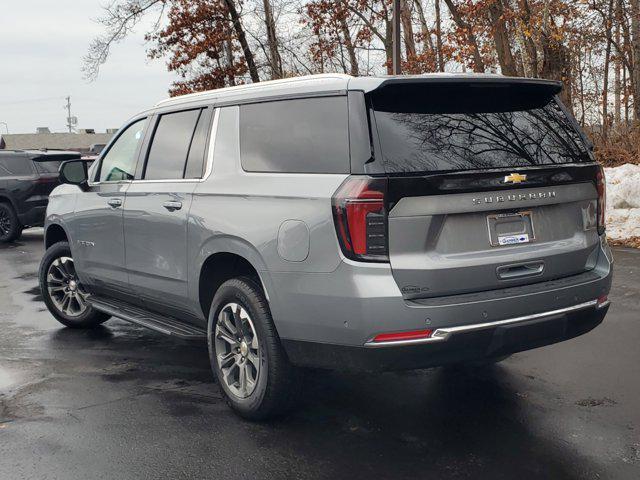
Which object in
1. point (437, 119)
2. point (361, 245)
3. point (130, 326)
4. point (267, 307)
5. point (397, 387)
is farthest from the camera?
point (130, 326)

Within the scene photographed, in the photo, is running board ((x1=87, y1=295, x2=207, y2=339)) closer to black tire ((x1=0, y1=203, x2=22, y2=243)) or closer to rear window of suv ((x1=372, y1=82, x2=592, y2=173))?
rear window of suv ((x1=372, y1=82, x2=592, y2=173))

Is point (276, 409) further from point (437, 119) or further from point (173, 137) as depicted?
point (173, 137)

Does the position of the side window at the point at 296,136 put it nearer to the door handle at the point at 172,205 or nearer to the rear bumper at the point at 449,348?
the door handle at the point at 172,205

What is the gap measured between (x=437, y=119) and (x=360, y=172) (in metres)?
0.53

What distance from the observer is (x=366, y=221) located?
3512 mm

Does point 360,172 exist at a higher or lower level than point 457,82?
lower

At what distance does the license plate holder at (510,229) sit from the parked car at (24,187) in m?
12.3

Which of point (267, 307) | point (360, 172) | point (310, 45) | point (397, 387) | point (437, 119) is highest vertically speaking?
point (310, 45)

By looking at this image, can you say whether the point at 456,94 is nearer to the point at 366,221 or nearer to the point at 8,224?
the point at 366,221

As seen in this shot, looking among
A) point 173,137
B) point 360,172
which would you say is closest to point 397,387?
point 360,172

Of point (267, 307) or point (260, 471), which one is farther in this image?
point (267, 307)

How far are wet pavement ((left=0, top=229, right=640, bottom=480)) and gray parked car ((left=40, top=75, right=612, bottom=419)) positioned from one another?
0.39 m

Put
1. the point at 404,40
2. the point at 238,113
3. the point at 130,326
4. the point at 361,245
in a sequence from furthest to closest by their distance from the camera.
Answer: the point at 404,40
the point at 130,326
the point at 238,113
the point at 361,245

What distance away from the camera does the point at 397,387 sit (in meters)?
4.81
